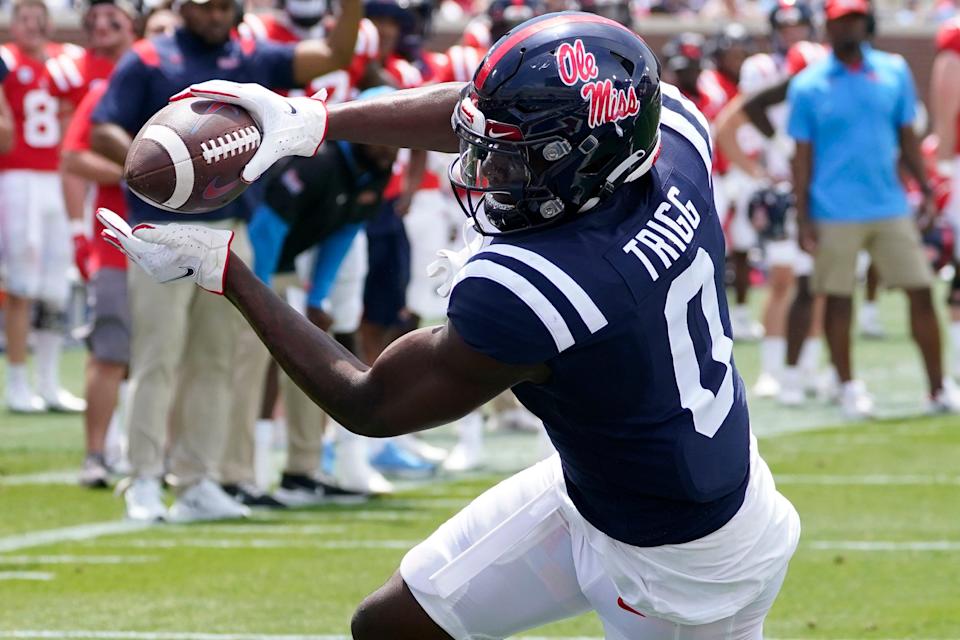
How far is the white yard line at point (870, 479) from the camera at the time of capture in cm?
788

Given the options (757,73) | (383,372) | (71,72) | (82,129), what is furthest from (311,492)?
(757,73)

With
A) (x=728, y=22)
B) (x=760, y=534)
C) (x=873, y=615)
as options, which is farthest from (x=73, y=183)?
(x=728, y=22)

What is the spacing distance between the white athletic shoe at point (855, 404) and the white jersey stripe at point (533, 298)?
278 inches

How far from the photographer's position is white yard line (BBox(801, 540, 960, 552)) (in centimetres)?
645

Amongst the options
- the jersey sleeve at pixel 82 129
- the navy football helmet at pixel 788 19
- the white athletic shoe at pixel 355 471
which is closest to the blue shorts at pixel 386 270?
the white athletic shoe at pixel 355 471

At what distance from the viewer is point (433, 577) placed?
11.4 ft

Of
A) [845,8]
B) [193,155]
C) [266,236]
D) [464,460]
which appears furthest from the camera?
[845,8]

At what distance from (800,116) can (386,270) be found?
8.95 ft

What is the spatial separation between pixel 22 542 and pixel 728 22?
57.1ft

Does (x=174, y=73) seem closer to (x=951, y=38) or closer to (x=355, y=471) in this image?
(x=355, y=471)

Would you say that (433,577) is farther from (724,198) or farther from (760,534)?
(724,198)

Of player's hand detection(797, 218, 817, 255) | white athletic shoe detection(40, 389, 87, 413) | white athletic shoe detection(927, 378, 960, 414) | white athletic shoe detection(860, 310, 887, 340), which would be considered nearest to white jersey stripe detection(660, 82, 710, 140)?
player's hand detection(797, 218, 817, 255)

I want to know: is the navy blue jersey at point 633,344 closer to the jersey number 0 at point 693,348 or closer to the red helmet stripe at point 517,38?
the jersey number 0 at point 693,348

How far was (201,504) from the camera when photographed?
713cm
